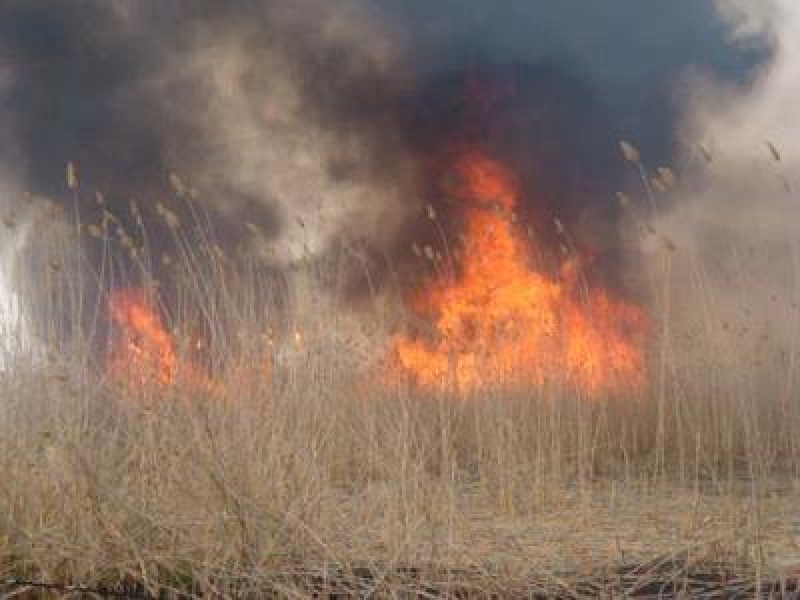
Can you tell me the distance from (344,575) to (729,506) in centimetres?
167

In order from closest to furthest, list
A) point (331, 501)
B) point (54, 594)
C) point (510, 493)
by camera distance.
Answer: point (54, 594)
point (331, 501)
point (510, 493)

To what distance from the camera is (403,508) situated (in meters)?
3.58

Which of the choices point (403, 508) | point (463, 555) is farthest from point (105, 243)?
point (463, 555)

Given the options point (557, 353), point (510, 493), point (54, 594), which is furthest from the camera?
point (557, 353)

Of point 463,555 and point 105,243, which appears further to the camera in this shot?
point 105,243

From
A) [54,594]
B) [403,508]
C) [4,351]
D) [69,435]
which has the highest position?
[4,351]

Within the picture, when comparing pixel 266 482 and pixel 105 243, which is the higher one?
pixel 105 243

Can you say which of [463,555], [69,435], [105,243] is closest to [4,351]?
[105,243]

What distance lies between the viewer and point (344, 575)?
3270mm

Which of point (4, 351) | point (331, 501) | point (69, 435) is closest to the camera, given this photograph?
point (69, 435)

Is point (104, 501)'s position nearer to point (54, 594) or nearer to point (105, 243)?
point (54, 594)

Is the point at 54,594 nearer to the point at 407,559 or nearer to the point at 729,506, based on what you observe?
the point at 407,559

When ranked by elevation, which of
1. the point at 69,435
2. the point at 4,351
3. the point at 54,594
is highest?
the point at 4,351

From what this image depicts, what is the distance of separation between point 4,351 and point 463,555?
6.95 feet
